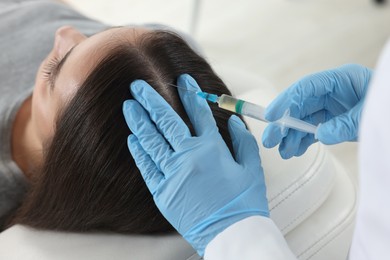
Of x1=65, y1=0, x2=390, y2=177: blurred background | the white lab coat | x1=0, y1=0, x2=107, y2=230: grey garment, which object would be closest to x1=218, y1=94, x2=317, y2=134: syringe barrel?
the white lab coat

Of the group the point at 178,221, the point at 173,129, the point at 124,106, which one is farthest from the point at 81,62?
the point at 178,221

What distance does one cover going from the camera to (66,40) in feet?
Answer: 4.12

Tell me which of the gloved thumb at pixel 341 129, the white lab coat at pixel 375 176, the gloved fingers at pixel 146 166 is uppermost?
the white lab coat at pixel 375 176

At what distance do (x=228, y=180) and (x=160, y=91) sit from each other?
0.77 feet

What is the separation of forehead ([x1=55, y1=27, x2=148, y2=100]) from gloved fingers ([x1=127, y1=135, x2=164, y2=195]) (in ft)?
0.71

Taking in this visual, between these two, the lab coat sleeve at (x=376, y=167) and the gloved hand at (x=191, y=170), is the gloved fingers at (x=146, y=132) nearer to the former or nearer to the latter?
the gloved hand at (x=191, y=170)

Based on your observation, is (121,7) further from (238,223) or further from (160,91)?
(238,223)

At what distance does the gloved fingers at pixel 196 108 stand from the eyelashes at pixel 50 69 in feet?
1.08

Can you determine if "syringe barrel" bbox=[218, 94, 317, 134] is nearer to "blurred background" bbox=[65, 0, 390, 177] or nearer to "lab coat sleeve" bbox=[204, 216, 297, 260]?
"lab coat sleeve" bbox=[204, 216, 297, 260]

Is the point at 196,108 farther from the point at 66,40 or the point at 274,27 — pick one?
the point at 274,27

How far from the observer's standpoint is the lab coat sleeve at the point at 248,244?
869 mm

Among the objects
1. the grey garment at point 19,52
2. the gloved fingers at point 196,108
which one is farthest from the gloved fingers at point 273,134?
the grey garment at point 19,52

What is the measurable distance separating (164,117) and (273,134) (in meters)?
0.23

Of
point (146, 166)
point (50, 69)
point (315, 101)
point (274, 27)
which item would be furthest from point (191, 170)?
point (274, 27)
